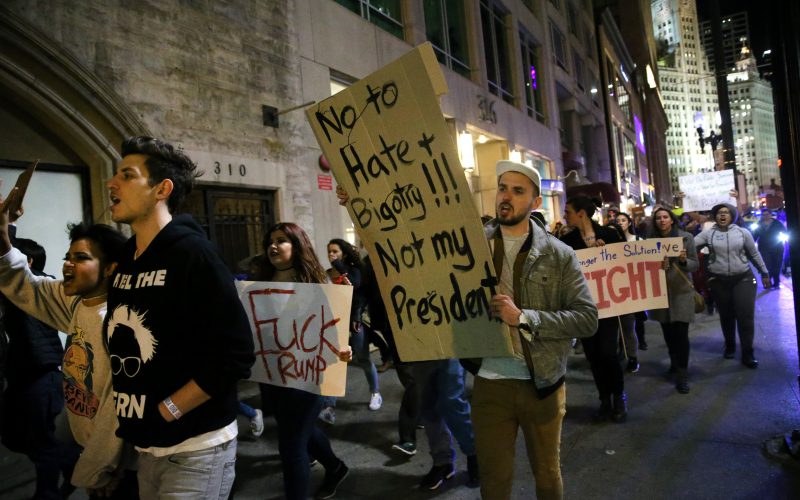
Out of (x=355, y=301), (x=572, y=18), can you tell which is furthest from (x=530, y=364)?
(x=572, y=18)

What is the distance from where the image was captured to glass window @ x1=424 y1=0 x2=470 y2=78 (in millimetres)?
13461

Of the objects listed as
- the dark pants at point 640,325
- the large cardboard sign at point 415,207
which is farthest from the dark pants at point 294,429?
the dark pants at point 640,325

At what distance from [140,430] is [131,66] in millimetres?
6174

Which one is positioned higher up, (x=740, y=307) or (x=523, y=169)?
(x=523, y=169)

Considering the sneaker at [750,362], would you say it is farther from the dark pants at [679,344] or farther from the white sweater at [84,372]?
the white sweater at [84,372]

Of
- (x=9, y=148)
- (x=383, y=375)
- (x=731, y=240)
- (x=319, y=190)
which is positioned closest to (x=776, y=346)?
(x=731, y=240)

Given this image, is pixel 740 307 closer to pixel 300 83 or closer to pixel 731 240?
pixel 731 240

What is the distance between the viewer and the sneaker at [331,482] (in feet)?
11.9

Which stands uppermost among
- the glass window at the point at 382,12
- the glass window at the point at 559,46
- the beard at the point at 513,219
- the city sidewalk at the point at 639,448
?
the glass window at the point at 559,46

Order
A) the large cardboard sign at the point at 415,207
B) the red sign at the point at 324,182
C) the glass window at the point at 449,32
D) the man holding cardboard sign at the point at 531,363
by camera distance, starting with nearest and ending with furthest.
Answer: the large cardboard sign at the point at 415,207 → the man holding cardboard sign at the point at 531,363 → the red sign at the point at 324,182 → the glass window at the point at 449,32

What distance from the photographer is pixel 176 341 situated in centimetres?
173

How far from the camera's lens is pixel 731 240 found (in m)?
6.30

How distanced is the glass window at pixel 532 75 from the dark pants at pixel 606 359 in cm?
1542

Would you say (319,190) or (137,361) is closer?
(137,361)
